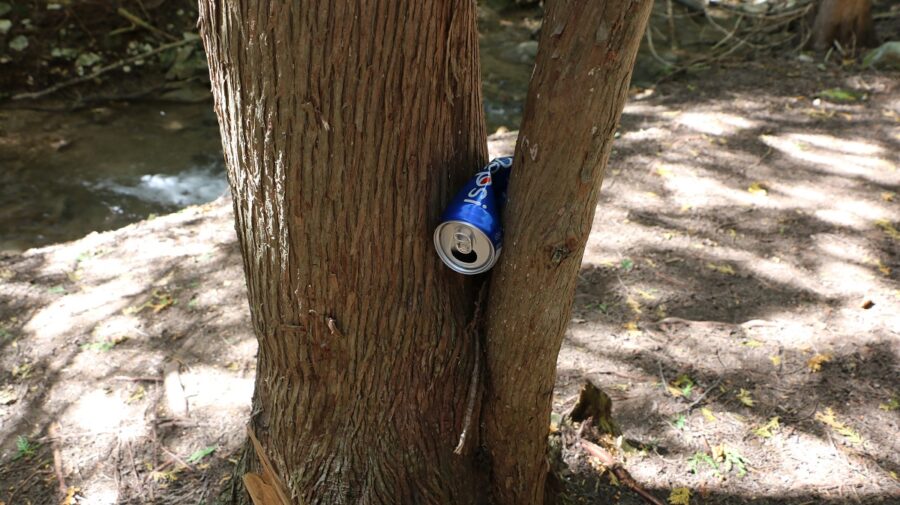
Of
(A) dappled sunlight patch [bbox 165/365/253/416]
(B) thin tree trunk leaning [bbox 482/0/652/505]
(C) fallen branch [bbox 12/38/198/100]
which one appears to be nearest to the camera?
(B) thin tree trunk leaning [bbox 482/0/652/505]

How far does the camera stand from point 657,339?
325cm

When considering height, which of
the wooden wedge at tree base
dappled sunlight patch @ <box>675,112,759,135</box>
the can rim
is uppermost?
the can rim

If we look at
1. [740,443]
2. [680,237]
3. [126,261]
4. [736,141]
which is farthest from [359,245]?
[736,141]

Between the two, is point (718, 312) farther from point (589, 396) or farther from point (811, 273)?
point (589, 396)

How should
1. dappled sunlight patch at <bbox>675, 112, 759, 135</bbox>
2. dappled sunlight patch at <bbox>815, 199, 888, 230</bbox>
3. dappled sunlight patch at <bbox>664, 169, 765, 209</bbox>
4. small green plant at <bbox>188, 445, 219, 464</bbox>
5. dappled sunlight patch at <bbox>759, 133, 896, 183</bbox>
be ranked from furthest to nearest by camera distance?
dappled sunlight patch at <bbox>675, 112, 759, 135</bbox> < dappled sunlight patch at <bbox>759, 133, 896, 183</bbox> < dappled sunlight patch at <bbox>664, 169, 765, 209</bbox> < dappled sunlight patch at <bbox>815, 199, 888, 230</bbox> < small green plant at <bbox>188, 445, 219, 464</bbox>

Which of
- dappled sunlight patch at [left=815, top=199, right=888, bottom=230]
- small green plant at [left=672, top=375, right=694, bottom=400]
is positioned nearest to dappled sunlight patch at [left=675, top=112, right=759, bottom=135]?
dappled sunlight patch at [left=815, top=199, right=888, bottom=230]

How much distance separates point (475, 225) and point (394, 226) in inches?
8.2

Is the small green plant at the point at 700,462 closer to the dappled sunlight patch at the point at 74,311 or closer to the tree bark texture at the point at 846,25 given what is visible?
the dappled sunlight patch at the point at 74,311

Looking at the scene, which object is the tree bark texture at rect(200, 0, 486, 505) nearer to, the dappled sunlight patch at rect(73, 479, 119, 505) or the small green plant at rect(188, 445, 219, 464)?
the small green plant at rect(188, 445, 219, 464)

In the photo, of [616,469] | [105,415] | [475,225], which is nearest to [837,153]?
[616,469]

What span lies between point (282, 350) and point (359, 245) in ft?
1.46

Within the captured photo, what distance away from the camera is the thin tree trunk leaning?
4.43 ft

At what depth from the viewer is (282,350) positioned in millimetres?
1837

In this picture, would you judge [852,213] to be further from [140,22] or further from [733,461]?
[140,22]
